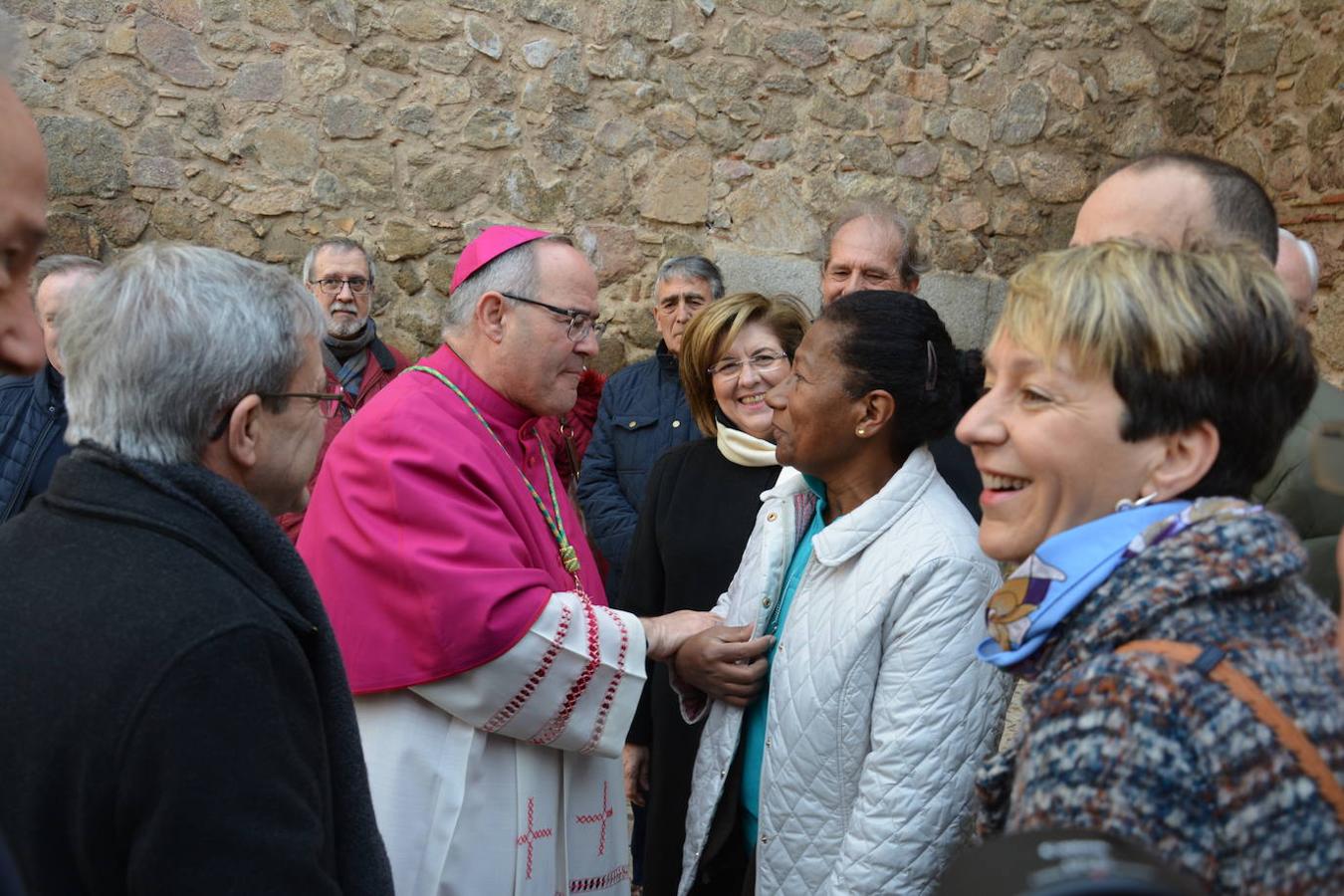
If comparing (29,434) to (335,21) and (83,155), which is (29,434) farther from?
(335,21)

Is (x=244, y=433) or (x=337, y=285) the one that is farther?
(x=337, y=285)

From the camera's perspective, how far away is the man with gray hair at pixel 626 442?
4.47 meters

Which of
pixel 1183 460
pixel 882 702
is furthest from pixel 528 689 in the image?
pixel 1183 460

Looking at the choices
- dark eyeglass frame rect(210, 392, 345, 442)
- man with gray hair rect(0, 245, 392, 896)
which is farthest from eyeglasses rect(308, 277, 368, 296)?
man with gray hair rect(0, 245, 392, 896)

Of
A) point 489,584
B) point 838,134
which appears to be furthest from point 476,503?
point 838,134

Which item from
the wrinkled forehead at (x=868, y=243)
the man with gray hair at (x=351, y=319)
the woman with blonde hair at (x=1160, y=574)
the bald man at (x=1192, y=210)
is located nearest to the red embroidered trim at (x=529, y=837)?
the woman with blonde hair at (x=1160, y=574)

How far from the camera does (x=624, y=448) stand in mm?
→ 4633

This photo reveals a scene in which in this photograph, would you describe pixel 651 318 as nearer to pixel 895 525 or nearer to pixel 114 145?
pixel 114 145

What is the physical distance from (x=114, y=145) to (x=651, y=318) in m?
2.69

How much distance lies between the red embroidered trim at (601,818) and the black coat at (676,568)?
303 mm

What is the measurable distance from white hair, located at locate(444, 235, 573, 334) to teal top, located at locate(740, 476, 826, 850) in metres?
Result: 0.78

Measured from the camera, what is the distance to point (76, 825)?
144 cm

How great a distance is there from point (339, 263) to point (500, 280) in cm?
276

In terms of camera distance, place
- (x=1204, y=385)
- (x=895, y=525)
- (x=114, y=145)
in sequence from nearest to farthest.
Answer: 1. (x=1204, y=385)
2. (x=895, y=525)
3. (x=114, y=145)
